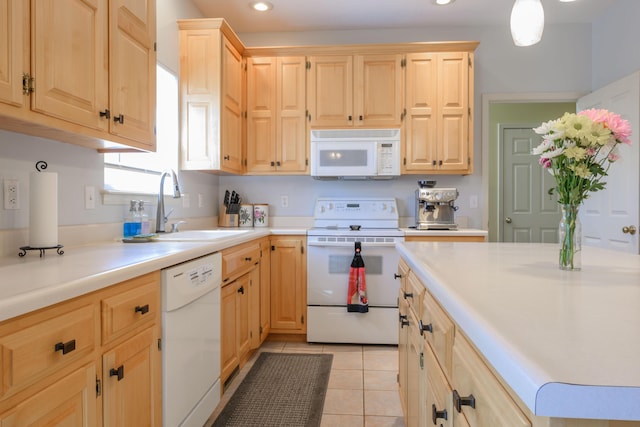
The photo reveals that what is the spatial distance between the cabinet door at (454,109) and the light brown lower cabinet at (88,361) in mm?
2673

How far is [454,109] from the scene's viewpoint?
329cm

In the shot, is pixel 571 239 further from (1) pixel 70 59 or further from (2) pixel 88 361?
(1) pixel 70 59

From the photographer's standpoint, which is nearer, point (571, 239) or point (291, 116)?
point (571, 239)

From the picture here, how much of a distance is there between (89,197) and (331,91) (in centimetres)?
216

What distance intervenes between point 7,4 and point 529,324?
1.55 metres

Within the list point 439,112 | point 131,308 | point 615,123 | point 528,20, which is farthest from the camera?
point 439,112

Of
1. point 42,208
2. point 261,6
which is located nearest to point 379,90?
point 261,6

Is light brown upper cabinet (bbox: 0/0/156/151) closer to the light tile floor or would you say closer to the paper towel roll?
the paper towel roll

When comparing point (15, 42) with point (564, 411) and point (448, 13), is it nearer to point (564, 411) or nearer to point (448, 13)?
point (564, 411)

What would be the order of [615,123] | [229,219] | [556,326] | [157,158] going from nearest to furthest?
A: [556,326] < [615,123] < [157,158] < [229,219]

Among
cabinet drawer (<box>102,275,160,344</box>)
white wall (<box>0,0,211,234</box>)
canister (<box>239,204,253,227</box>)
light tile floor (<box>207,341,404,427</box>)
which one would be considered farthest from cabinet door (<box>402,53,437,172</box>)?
cabinet drawer (<box>102,275,160,344</box>)

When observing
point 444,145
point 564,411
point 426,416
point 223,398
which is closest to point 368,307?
point 223,398

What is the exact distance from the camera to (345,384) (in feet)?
7.97

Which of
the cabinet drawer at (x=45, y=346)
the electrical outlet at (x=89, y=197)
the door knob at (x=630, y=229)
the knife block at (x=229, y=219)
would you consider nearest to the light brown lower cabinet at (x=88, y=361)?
the cabinet drawer at (x=45, y=346)
